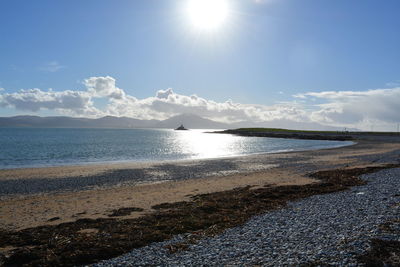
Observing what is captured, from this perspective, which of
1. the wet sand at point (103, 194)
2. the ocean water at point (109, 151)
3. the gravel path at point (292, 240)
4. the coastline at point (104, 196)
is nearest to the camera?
the gravel path at point (292, 240)

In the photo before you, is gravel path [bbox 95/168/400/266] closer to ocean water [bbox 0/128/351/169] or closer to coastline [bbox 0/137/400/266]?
coastline [bbox 0/137/400/266]

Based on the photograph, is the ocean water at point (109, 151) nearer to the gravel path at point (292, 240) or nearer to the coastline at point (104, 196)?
the coastline at point (104, 196)

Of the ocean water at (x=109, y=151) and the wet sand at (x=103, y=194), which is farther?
the ocean water at (x=109, y=151)

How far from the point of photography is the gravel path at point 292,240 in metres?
7.97

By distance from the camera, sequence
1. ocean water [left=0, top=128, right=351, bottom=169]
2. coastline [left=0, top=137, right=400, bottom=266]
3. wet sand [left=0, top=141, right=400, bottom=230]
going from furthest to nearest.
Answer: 1. ocean water [left=0, top=128, right=351, bottom=169]
2. wet sand [left=0, top=141, right=400, bottom=230]
3. coastline [left=0, top=137, right=400, bottom=266]

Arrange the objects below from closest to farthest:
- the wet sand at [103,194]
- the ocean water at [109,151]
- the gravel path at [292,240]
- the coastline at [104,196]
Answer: the gravel path at [292,240], the coastline at [104,196], the wet sand at [103,194], the ocean water at [109,151]

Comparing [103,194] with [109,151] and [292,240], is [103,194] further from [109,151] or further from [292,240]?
[109,151]

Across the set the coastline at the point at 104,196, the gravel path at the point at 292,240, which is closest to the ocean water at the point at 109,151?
the coastline at the point at 104,196

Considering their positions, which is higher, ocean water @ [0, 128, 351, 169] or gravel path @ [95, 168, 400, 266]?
gravel path @ [95, 168, 400, 266]

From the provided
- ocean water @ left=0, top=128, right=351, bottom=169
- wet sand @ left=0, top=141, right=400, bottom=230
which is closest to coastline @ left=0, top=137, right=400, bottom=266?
wet sand @ left=0, top=141, right=400, bottom=230

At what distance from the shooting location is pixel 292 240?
30.5 feet

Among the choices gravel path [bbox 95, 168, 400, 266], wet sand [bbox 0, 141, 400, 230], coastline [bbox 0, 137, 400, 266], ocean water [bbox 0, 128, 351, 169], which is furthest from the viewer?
ocean water [bbox 0, 128, 351, 169]

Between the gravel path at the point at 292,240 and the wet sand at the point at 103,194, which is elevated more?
the gravel path at the point at 292,240

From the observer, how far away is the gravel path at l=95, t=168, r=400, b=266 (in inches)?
314
